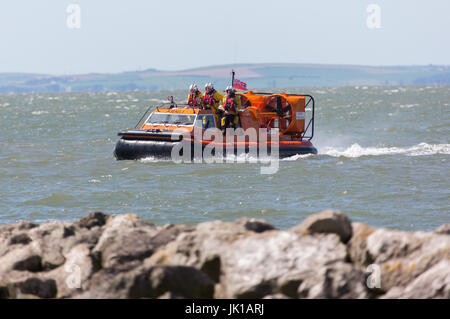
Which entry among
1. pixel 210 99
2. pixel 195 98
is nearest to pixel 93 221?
pixel 210 99

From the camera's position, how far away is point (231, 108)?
18578 millimetres

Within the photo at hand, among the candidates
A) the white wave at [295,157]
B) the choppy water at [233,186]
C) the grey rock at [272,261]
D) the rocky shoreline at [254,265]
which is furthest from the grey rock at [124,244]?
the white wave at [295,157]

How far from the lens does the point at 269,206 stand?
12.6 m

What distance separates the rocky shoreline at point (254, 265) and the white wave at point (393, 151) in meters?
14.9

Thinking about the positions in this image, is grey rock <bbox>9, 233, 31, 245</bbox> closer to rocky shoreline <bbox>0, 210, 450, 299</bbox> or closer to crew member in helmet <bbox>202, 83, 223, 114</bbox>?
rocky shoreline <bbox>0, 210, 450, 299</bbox>

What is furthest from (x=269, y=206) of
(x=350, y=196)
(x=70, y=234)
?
(x=70, y=234)

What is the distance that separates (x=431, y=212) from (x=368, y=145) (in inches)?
557

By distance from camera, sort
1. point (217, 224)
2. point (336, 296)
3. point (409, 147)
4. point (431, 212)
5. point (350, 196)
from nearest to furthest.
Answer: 1. point (336, 296)
2. point (217, 224)
3. point (431, 212)
4. point (350, 196)
5. point (409, 147)

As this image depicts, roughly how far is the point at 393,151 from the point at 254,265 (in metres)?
17.4

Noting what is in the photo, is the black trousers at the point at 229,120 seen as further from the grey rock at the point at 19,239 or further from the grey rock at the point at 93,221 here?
the grey rock at the point at 19,239

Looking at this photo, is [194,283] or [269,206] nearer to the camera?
[194,283]

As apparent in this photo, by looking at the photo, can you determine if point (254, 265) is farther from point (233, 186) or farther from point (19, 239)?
point (233, 186)

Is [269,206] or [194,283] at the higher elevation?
[194,283]
